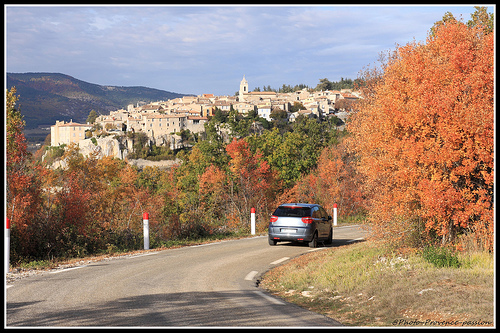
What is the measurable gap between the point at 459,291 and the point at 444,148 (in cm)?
419

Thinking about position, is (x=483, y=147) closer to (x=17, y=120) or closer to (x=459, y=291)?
(x=459, y=291)

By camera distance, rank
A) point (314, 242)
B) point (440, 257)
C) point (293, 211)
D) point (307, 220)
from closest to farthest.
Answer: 1. point (440, 257)
2. point (307, 220)
3. point (314, 242)
4. point (293, 211)

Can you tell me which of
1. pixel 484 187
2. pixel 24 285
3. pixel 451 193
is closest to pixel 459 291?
pixel 451 193

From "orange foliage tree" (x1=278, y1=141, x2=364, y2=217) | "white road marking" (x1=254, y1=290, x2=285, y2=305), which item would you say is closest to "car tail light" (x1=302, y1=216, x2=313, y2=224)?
"white road marking" (x1=254, y1=290, x2=285, y2=305)

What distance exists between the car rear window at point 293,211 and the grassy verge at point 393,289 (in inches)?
182

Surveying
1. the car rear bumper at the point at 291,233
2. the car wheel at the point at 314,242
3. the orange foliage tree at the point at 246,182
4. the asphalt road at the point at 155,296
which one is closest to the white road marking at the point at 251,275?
the asphalt road at the point at 155,296

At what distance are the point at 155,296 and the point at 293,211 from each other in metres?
9.20

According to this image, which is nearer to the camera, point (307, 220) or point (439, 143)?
point (439, 143)

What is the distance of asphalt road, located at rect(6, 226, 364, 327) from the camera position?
23.5 ft

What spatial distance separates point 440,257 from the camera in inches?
414

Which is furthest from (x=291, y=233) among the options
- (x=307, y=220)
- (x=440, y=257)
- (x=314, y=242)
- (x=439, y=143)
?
(x=440, y=257)

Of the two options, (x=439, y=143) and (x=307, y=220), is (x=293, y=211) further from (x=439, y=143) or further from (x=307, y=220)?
(x=439, y=143)

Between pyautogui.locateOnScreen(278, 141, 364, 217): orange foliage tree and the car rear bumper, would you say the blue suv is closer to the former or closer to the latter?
the car rear bumper

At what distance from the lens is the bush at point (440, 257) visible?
1013cm
